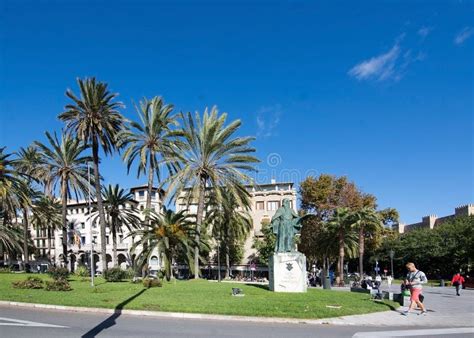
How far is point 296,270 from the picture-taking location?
20.2 m

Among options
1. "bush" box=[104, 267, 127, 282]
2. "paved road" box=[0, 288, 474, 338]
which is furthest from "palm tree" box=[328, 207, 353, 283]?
"paved road" box=[0, 288, 474, 338]

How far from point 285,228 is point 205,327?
11091 mm

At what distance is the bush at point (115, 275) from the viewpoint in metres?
27.5

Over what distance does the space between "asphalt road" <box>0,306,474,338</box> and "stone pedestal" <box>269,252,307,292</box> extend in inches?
350

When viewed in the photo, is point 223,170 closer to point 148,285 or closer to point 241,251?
point 148,285

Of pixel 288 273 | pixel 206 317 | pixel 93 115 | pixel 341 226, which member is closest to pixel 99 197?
pixel 93 115

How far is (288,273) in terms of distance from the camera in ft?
66.3

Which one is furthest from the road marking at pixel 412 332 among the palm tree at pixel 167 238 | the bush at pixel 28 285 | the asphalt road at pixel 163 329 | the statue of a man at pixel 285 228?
the palm tree at pixel 167 238

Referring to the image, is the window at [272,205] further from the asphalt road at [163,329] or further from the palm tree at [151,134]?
the asphalt road at [163,329]

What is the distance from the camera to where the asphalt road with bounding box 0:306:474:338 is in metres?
9.72

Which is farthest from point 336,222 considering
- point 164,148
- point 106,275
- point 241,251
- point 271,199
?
point 271,199

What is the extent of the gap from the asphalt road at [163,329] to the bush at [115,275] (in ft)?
50.6

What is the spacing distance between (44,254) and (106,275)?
228 ft

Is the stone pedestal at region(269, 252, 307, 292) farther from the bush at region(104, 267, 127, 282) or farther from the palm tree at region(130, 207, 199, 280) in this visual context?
the bush at region(104, 267, 127, 282)
